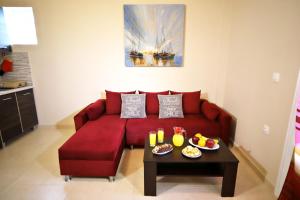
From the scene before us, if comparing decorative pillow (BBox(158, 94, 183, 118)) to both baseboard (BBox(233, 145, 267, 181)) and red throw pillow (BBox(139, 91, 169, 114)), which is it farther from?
baseboard (BBox(233, 145, 267, 181))

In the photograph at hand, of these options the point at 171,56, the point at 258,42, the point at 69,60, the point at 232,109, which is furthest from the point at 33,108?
the point at 258,42

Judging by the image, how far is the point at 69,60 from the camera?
10.5 ft

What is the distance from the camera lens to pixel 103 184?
197 centimetres

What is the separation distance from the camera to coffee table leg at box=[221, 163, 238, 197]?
1.69m

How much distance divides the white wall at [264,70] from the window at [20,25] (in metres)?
3.47

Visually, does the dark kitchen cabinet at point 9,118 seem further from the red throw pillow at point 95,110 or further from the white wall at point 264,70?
the white wall at point 264,70

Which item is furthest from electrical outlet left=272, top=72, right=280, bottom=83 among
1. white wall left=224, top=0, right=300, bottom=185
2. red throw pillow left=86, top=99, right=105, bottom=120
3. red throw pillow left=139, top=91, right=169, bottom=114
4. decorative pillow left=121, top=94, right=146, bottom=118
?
red throw pillow left=86, top=99, right=105, bottom=120

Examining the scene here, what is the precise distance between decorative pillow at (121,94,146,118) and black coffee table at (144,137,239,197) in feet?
3.41

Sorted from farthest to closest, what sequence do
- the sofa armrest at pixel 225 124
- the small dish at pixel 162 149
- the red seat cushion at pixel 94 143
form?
1. the sofa armrest at pixel 225 124
2. the red seat cushion at pixel 94 143
3. the small dish at pixel 162 149

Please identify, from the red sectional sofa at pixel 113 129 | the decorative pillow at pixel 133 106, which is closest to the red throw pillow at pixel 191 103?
the red sectional sofa at pixel 113 129

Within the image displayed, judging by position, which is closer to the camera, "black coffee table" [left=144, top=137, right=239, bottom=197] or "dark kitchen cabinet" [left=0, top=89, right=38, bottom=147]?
"black coffee table" [left=144, top=137, right=239, bottom=197]

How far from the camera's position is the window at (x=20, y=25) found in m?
3.06

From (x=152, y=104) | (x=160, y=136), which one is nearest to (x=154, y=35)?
(x=152, y=104)

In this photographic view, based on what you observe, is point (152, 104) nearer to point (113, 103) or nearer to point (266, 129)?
point (113, 103)
